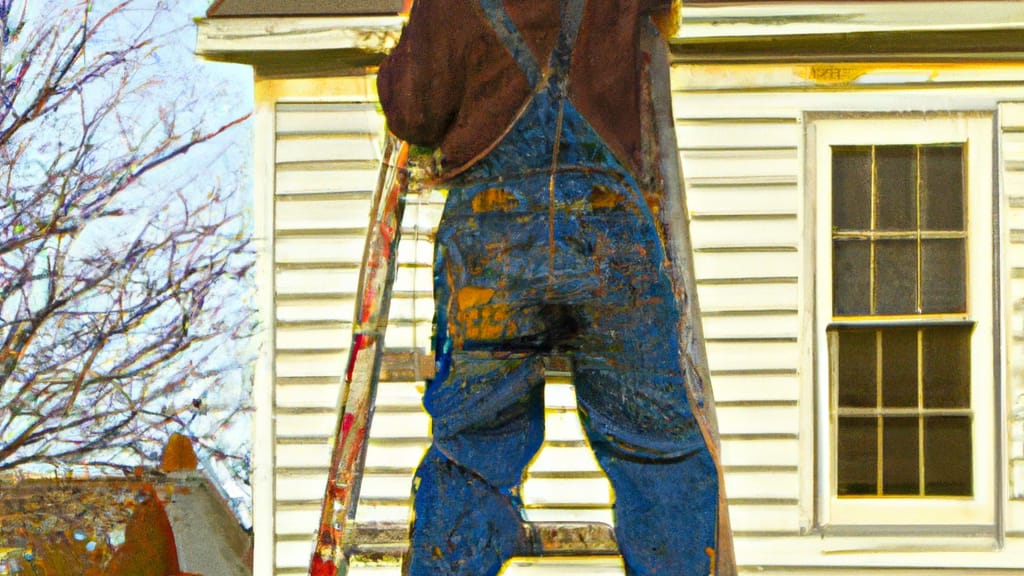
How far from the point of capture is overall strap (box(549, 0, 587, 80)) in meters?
2.26

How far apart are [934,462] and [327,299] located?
2.52m

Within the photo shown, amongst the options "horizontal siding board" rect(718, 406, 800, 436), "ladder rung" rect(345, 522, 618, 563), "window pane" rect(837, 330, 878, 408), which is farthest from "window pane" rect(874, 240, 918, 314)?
"ladder rung" rect(345, 522, 618, 563)

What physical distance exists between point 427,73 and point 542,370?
52cm

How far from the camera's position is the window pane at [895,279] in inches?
223

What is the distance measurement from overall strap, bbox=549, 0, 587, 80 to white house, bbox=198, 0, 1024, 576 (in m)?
3.34

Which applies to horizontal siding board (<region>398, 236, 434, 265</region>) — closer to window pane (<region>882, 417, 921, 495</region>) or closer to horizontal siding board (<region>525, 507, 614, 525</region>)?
horizontal siding board (<region>525, 507, 614, 525</region>)

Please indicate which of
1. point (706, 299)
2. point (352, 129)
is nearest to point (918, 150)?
point (706, 299)

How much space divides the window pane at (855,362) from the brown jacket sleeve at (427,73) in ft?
12.1

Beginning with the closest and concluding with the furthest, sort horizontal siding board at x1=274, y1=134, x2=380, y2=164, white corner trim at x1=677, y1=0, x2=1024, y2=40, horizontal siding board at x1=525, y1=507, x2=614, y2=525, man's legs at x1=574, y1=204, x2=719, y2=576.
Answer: man's legs at x1=574, y1=204, x2=719, y2=576, white corner trim at x1=677, y1=0, x2=1024, y2=40, horizontal siding board at x1=525, y1=507, x2=614, y2=525, horizontal siding board at x1=274, y1=134, x2=380, y2=164

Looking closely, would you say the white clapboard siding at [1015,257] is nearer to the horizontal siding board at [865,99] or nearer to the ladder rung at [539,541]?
the horizontal siding board at [865,99]

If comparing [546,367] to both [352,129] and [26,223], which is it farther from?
[26,223]

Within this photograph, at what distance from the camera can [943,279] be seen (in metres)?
5.66

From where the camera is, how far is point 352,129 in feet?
18.8

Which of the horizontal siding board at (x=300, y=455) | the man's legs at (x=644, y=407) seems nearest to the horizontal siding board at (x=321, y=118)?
the horizontal siding board at (x=300, y=455)
